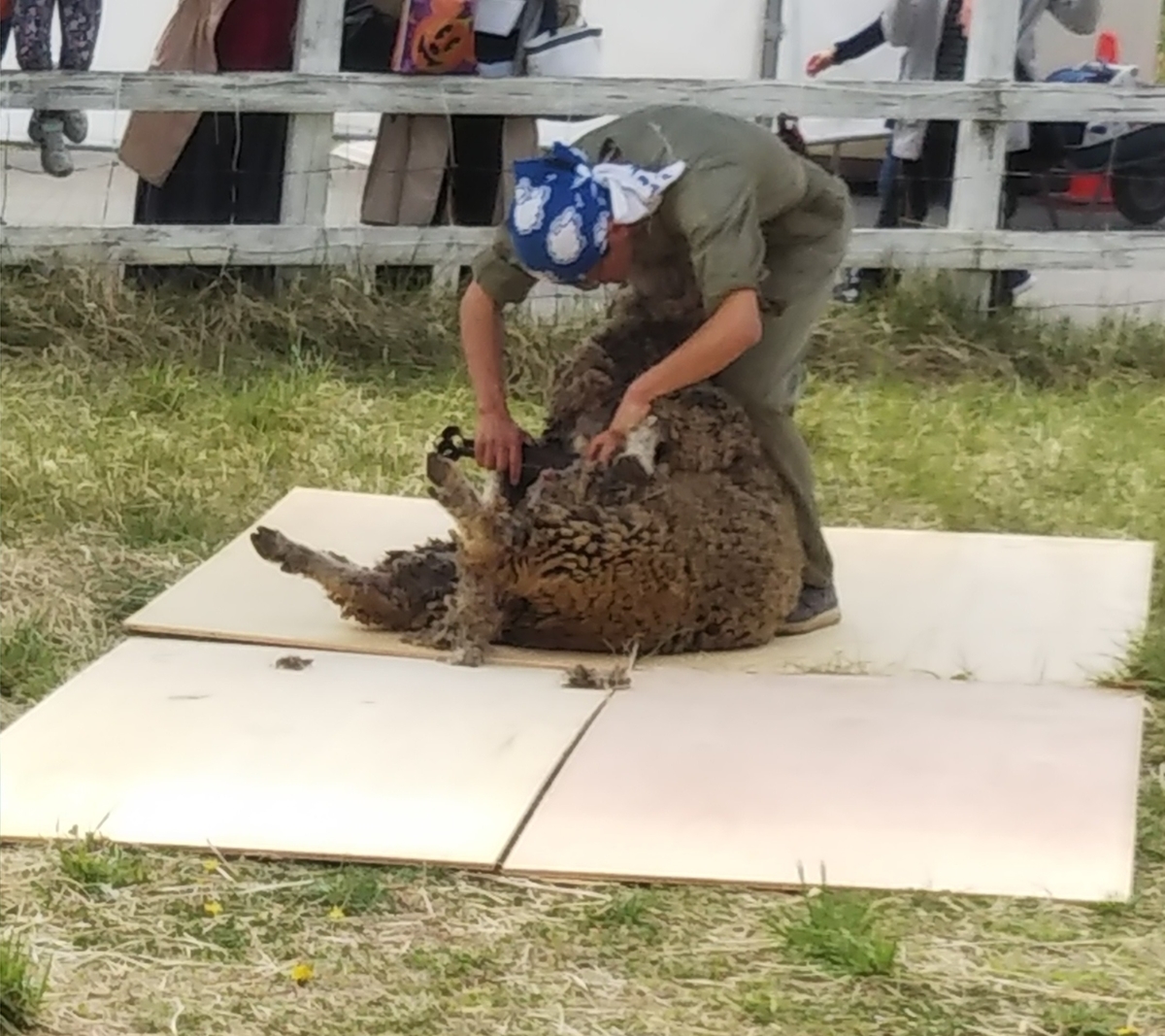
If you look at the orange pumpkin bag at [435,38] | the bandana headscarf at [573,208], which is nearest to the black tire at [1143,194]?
the orange pumpkin bag at [435,38]

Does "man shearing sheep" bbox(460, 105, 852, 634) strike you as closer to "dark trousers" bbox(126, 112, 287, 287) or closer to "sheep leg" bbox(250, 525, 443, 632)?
"sheep leg" bbox(250, 525, 443, 632)

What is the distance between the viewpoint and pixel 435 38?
7.85m

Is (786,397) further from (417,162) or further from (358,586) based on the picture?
(417,162)

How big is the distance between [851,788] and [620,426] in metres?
1.08

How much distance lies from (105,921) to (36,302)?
4713 mm

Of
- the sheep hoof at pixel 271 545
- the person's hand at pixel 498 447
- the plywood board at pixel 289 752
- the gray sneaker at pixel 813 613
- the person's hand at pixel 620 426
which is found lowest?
the plywood board at pixel 289 752

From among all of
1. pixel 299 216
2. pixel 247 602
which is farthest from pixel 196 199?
pixel 247 602

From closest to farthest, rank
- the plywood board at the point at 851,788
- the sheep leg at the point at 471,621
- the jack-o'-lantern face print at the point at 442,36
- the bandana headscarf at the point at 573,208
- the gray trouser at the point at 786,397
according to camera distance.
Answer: the plywood board at the point at 851,788 → the bandana headscarf at the point at 573,208 → the sheep leg at the point at 471,621 → the gray trouser at the point at 786,397 → the jack-o'-lantern face print at the point at 442,36

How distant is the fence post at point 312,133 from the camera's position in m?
7.88

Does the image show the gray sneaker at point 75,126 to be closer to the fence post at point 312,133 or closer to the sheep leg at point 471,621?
the fence post at point 312,133

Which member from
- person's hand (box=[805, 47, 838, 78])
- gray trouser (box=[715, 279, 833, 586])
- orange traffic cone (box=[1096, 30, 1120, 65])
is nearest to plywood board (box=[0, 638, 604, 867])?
gray trouser (box=[715, 279, 833, 586])

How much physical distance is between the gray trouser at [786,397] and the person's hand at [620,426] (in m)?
0.31

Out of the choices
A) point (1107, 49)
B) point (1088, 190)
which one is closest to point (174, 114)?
point (1088, 190)

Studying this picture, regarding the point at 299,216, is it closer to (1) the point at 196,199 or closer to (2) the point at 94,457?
(1) the point at 196,199
